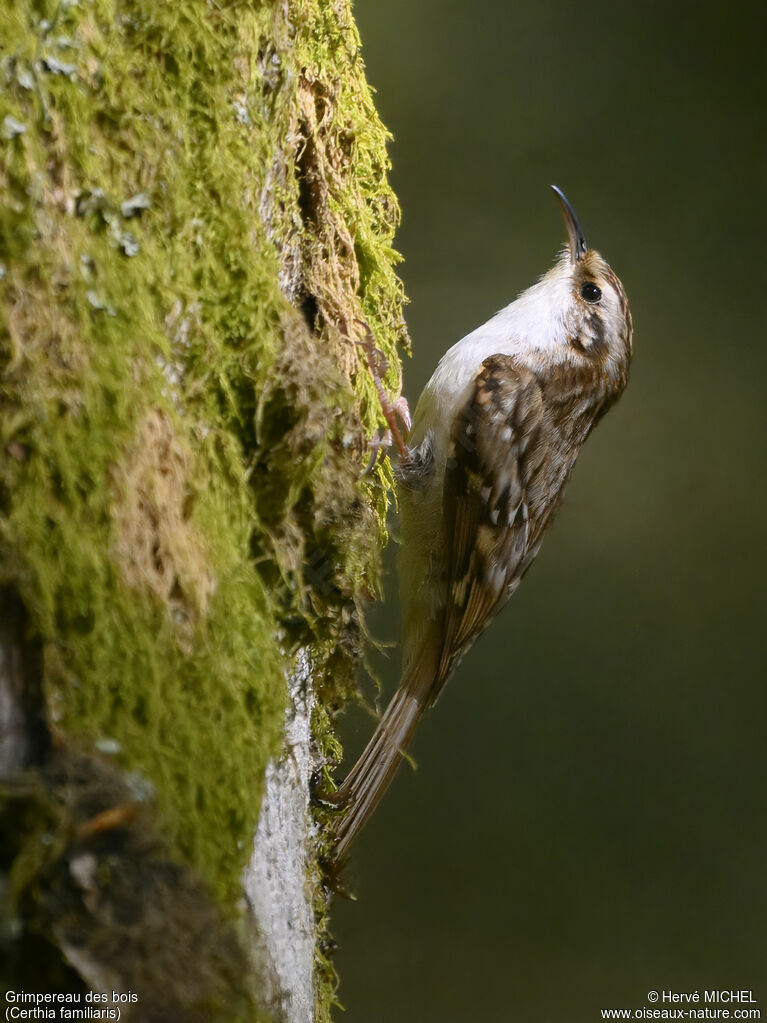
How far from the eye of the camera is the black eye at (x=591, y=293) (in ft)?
5.39

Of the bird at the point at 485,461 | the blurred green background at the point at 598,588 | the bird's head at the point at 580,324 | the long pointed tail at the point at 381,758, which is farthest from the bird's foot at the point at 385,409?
the blurred green background at the point at 598,588

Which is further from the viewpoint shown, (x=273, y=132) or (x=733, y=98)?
(x=733, y=98)

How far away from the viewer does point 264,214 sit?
0.92 m

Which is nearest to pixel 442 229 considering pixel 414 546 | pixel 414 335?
pixel 414 335

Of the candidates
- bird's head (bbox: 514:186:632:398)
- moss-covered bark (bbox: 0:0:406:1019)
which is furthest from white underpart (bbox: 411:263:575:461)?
moss-covered bark (bbox: 0:0:406:1019)

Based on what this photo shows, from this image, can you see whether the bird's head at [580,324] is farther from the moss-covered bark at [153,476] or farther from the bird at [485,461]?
the moss-covered bark at [153,476]

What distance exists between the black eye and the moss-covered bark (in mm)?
795

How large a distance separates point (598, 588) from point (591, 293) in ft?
4.88

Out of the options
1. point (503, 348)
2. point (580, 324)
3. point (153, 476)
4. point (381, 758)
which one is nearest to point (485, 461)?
point (503, 348)

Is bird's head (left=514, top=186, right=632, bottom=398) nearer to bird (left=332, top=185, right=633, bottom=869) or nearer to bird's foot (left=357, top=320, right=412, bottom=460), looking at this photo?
bird (left=332, top=185, right=633, bottom=869)

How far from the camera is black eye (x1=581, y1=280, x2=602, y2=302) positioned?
64.6 inches

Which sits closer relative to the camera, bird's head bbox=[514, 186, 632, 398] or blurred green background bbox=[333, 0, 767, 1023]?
bird's head bbox=[514, 186, 632, 398]

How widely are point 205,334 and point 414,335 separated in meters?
2.01

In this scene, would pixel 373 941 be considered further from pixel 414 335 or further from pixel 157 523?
pixel 157 523
